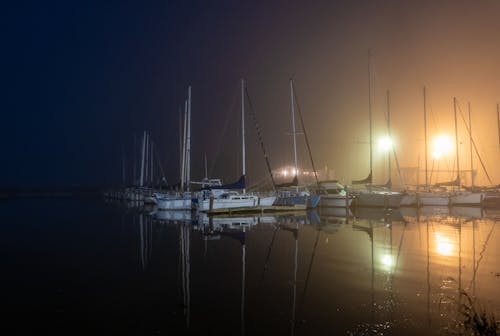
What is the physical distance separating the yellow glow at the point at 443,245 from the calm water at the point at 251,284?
0.19 ft

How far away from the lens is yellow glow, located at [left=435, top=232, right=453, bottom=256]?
808 inches

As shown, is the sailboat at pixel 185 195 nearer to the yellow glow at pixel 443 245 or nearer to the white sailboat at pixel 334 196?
the white sailboat at pixel 334 196

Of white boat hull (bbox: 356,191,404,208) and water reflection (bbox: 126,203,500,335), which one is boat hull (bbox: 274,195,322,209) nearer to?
white boat hull (bbox: 356,191,404,208)

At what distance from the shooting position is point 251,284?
48.0 ft

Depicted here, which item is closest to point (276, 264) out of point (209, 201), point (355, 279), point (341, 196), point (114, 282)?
point (355, 279)

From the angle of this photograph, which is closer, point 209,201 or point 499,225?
point 499,225

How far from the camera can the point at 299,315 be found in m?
10.9

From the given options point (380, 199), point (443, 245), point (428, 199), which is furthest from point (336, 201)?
point (443, 245)

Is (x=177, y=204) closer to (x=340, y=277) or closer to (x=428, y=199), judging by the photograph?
(x=428, y=199)

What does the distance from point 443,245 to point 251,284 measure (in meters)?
13.8

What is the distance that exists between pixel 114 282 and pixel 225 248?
870 cm

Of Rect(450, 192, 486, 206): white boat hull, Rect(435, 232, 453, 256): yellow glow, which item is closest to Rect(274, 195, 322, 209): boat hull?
Rect(450, 192, 486, 206): white boat hull

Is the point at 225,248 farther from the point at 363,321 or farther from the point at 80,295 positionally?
the point at 363,321

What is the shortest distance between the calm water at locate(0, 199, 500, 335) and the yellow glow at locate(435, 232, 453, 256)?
6 centimetres
